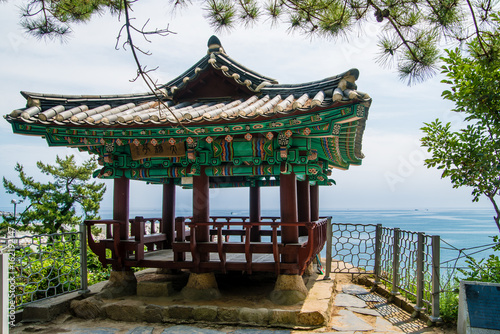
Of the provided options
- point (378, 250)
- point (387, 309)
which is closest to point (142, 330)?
point (387, 309)

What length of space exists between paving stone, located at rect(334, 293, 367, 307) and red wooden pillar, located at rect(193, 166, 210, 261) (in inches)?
111

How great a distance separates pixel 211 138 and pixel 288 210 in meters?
1.87

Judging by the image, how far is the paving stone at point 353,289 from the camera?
27.3 feet

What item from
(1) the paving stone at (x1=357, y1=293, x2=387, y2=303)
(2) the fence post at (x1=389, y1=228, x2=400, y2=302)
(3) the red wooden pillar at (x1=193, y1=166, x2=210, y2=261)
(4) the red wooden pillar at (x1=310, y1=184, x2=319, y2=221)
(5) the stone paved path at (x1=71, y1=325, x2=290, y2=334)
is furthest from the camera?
(4) the red wooden pillar at (x1=310, y1=184, x2=319, y2=221)

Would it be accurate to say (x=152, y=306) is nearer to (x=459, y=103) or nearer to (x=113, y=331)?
(x=113, y=331)

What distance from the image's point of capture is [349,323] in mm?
6129

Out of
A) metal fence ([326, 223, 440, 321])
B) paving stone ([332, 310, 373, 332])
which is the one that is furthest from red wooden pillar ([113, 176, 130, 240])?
metal fence ([326, 223, 440, 321])

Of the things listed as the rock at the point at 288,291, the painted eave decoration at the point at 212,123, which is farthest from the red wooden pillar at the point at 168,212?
the rock at the point at 288,291

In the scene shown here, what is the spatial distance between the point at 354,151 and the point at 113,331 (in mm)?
6173

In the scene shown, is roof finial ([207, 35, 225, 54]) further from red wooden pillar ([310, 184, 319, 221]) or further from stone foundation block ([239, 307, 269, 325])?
stone foundation block ([239, 307, 269, 325])

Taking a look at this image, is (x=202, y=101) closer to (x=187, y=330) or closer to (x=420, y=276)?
(x=187, y=330)

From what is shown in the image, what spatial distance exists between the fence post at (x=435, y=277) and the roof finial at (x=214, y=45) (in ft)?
18.7

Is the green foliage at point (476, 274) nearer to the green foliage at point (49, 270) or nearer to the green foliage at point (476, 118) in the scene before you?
the green foliage at point (476, 118)

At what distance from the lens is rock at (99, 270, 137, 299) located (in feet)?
23.1
